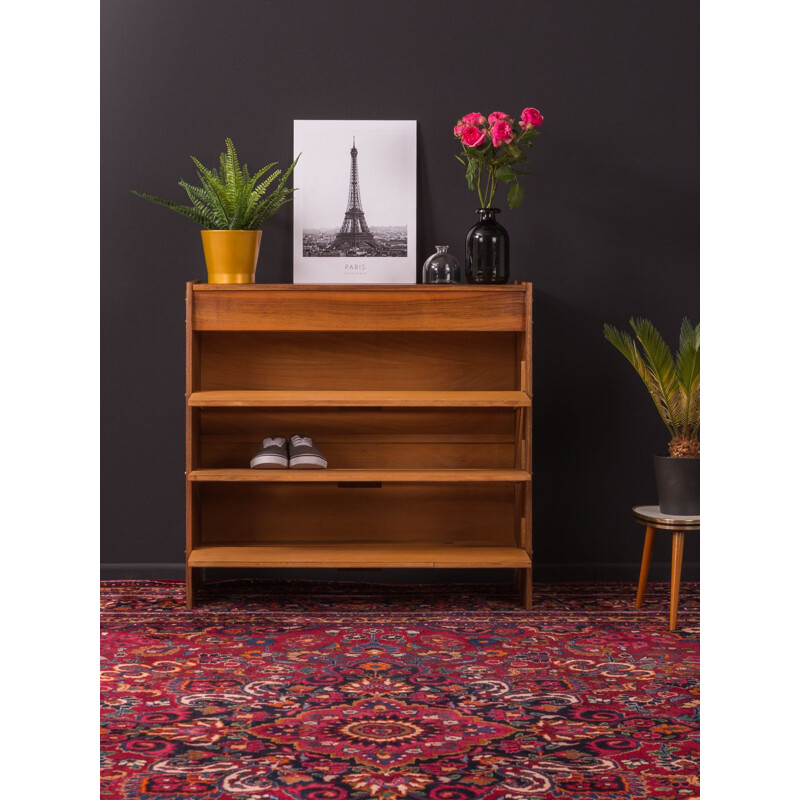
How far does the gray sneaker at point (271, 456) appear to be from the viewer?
3234 mm

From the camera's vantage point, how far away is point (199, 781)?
1849mm

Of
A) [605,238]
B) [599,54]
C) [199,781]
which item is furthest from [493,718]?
[599,54]

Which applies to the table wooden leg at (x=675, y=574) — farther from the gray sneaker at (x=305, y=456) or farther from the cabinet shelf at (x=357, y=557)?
the gray sneaker at (x=305, y=456)

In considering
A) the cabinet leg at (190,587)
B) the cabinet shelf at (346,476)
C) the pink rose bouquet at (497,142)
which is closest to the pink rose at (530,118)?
the pink rose bouquet at (497,142)

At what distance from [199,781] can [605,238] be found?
2.56 meters

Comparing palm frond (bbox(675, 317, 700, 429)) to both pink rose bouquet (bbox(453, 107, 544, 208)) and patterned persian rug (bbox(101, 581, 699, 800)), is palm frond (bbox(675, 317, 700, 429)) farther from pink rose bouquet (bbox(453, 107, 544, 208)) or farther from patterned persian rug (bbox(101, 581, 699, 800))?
pink rose bouquet (bbox(453, 107, 544, 208))

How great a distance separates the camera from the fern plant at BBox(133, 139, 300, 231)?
3.26 meters

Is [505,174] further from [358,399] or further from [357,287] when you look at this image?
[358,399]

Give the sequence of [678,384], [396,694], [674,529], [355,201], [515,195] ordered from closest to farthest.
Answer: [396,694] → [674,529] → [678,384] → [515,195] → [355,201]

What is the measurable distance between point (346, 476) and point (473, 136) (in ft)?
4.24

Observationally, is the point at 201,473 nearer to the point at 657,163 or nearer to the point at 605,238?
the point at 605,238

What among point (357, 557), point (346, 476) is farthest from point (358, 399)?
point (357, 557)

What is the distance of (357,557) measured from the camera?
3.19m
